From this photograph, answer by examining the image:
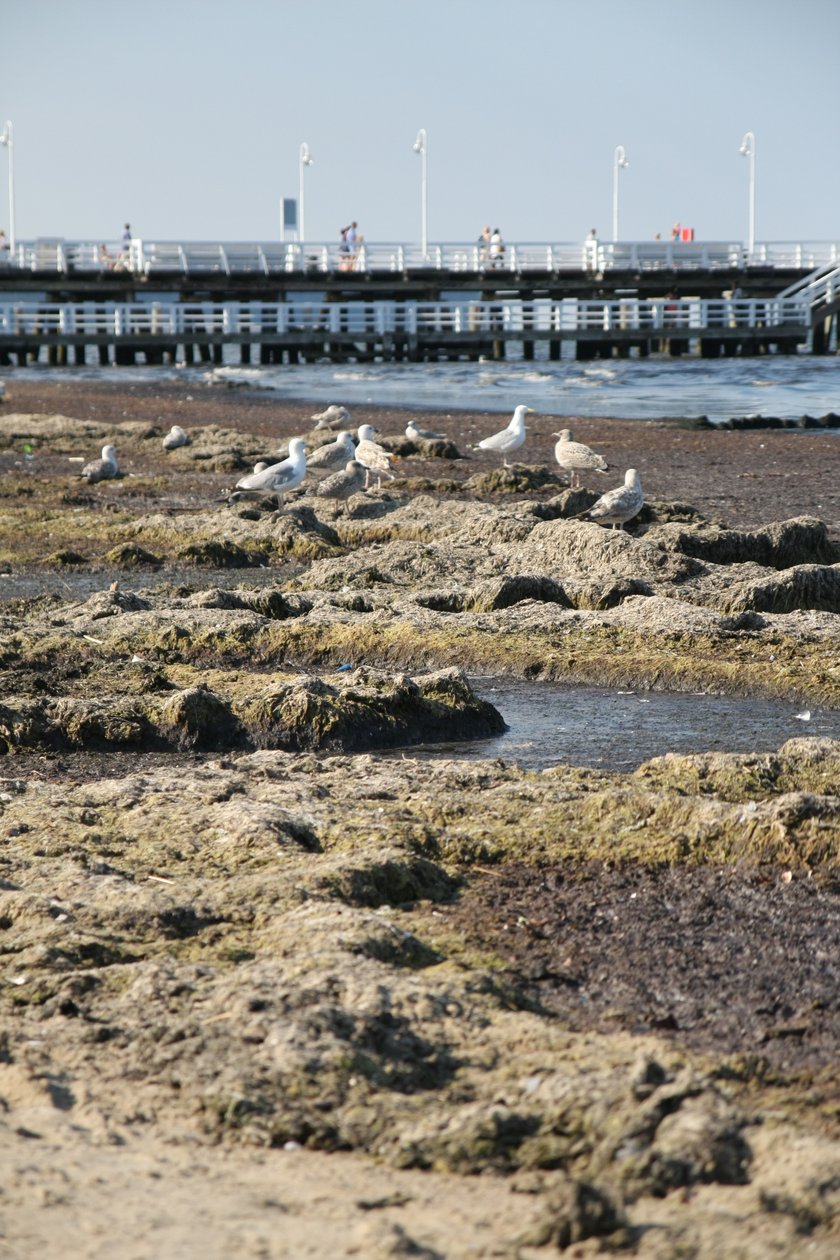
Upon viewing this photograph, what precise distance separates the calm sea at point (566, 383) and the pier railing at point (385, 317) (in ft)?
4.53

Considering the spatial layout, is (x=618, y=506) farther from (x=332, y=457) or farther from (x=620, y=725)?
(x=332, y=457)

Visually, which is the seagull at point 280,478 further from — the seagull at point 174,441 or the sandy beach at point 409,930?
the seagull at point 174,441

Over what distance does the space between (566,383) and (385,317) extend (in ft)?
47.0

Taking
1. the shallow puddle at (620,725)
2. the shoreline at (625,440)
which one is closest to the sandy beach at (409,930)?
the shallow puddle at (620,725)

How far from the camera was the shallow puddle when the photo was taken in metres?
7.16

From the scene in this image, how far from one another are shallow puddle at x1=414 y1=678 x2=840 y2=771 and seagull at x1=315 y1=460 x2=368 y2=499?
694 centimetres

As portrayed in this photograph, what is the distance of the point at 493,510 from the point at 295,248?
45.2 m

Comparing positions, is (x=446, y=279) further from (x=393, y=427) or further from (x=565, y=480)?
(x=565, y=480)

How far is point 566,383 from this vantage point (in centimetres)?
3862

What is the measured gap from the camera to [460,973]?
14.2ft

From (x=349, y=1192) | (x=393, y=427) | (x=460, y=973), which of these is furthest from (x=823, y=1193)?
(x=393, y=427)

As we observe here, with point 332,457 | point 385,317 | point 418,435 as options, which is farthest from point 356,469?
point 385,317

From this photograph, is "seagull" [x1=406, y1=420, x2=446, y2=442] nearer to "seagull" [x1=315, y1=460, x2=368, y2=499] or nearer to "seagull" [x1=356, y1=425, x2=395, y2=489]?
"seagull" [x1=356, y1=425, x2=395, y2=489]

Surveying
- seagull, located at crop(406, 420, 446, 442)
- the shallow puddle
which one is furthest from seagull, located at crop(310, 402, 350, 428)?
the shallow puddle
